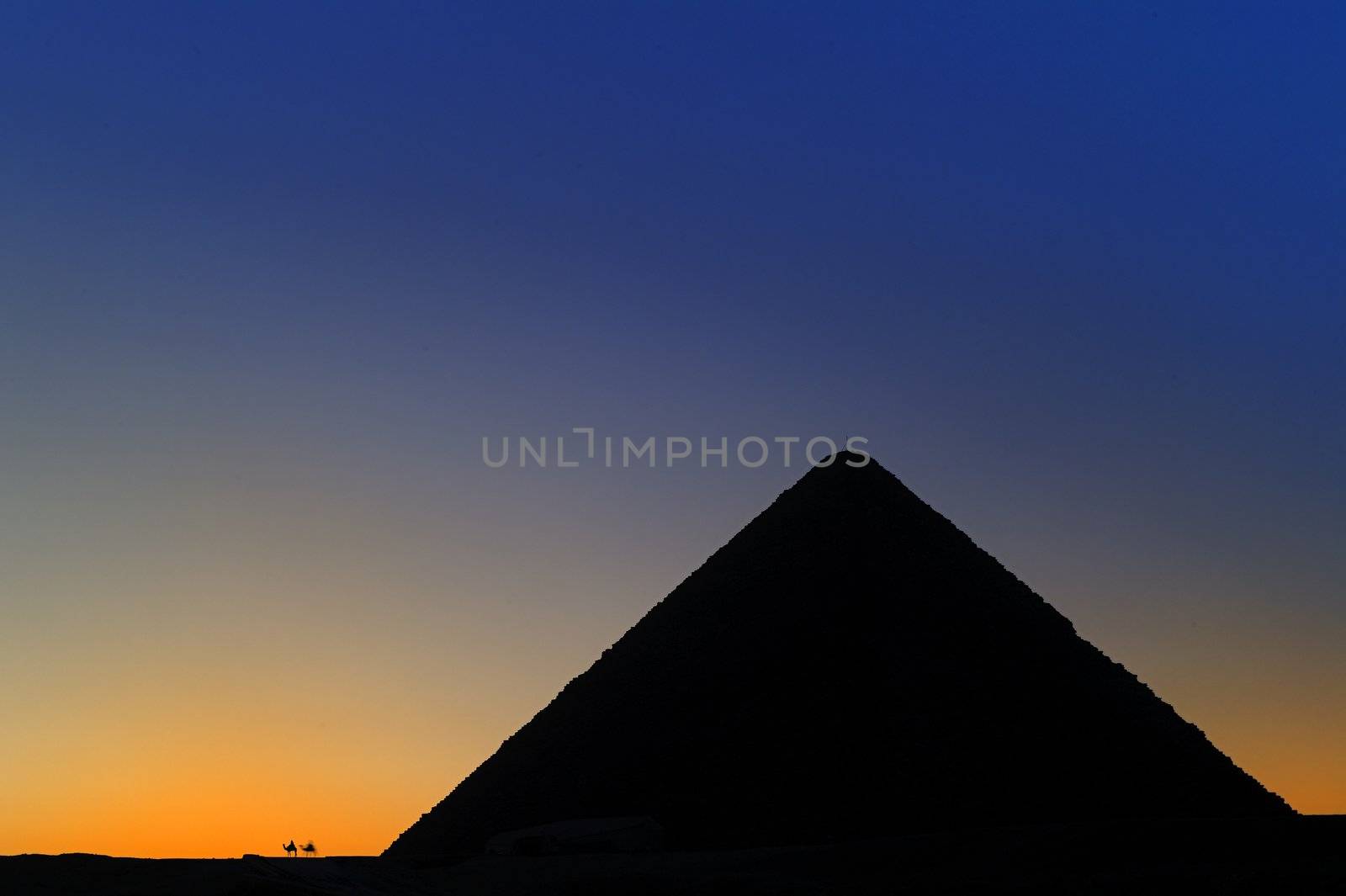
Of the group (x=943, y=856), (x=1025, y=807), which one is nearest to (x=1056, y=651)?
(x=1025, y=807)

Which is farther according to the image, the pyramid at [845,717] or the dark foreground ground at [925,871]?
the pyramid at [845,717]

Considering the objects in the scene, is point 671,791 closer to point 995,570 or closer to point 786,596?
point 786,596

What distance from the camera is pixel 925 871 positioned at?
1220cm

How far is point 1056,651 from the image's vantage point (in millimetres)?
28891

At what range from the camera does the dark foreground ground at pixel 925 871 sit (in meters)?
9.37

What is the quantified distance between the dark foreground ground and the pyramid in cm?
919

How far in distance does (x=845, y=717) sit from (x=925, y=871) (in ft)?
44.0

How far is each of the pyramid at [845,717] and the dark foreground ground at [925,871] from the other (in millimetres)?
9186

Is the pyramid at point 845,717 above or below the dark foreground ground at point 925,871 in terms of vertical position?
above

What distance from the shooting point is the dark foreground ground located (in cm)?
937

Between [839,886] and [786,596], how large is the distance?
55.9 feet

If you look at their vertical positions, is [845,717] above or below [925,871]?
above

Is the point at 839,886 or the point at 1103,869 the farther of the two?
the point at 839,886

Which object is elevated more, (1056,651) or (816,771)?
(1056,651)
